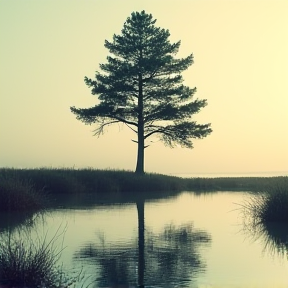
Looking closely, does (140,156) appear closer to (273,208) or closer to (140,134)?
(140,134)

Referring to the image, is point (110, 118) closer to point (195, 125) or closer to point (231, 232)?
point (195, 125)

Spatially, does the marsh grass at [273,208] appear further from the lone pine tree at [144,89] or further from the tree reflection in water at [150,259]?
the lone pine tree at [144,89]

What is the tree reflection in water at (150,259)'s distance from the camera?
319 inches

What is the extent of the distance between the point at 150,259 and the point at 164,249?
1369 millimetres

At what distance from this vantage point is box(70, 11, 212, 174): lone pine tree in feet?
117

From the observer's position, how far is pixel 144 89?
36219 millimetres

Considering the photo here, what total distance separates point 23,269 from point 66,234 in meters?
5.82

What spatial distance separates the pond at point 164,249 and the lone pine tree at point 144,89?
1768 centimetres

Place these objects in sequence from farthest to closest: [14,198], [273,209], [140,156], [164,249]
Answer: [140,156], [14,198], [273,209], [164,249]

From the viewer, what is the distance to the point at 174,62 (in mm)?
36812

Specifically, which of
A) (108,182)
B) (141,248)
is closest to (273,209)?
(141,248)

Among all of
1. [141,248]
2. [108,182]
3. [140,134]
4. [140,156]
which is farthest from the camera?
[140,134]

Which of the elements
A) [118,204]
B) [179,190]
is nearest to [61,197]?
[118,204]

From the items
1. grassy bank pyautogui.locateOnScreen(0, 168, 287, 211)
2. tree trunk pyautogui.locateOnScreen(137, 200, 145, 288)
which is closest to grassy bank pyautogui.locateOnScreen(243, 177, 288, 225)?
tree trunk pyautogui.locateOnScreen(137, 200, 145, 288)
